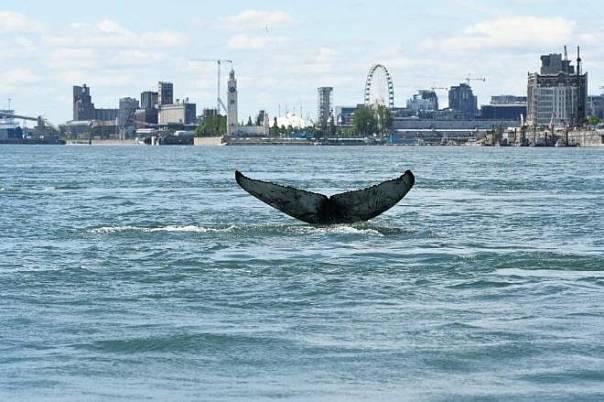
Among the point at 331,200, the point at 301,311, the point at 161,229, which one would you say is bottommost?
the point at 161,229

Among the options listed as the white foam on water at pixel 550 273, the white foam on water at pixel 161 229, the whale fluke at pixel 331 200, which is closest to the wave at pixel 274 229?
the white foam on water at pixel 161 229

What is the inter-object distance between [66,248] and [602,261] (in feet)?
38.3

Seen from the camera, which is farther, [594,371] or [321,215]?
[321,215]

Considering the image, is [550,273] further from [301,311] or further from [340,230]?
[340,230]

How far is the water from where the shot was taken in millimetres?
16719

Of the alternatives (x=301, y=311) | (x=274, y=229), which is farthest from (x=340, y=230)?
(x=301, y=311)

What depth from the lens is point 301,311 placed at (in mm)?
22031

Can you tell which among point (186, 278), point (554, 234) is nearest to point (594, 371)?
point (186, 278)

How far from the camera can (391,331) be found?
20.0 m

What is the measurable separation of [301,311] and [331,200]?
46.9 ft

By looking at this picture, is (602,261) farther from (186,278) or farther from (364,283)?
(186,278)

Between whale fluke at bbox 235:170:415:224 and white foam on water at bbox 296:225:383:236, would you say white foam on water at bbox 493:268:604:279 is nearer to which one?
whale fluke at bbox 235:170:415:224

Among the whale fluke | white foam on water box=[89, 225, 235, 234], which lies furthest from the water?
the whale fluke

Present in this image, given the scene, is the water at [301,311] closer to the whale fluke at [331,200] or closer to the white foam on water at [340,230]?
the white foam on water at [340,230]
